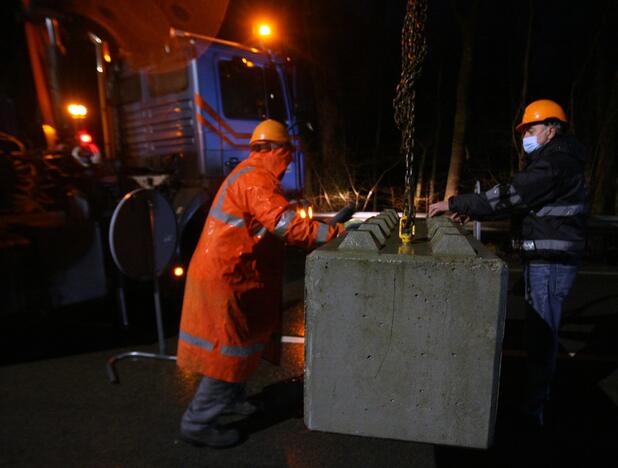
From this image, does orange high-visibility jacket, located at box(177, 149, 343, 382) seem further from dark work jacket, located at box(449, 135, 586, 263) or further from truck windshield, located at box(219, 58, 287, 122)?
truck windshield, located at box(219, 58, 287, 122)

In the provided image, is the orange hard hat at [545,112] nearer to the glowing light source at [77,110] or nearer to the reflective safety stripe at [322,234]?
the reflective safety stripe at [322,234]

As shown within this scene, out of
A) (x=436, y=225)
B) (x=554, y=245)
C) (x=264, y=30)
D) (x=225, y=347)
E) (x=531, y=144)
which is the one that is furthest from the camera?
(x=264, y=30)

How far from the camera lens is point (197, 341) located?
2555 millimetres

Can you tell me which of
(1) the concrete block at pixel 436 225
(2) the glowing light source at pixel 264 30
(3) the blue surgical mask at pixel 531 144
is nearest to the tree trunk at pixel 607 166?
(2) the glowing light source at pixel 264 30

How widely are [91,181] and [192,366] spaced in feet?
9.25

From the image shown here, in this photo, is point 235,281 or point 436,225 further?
point 235,281

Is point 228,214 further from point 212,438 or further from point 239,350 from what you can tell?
point 212,438

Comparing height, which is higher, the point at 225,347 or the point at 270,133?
the point at 270,133

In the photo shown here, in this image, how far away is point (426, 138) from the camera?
1556cm

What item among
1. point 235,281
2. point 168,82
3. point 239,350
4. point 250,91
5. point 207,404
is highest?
point 168,82

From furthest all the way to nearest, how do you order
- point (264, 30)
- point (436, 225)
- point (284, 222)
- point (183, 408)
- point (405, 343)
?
point (264, 30) < point (183, 408) < point (284, 222) < point (436, 225) < point (405, 343)

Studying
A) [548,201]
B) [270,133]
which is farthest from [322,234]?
[548,201]

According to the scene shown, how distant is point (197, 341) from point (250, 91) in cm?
439

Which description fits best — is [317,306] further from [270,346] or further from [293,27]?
[293,27]
